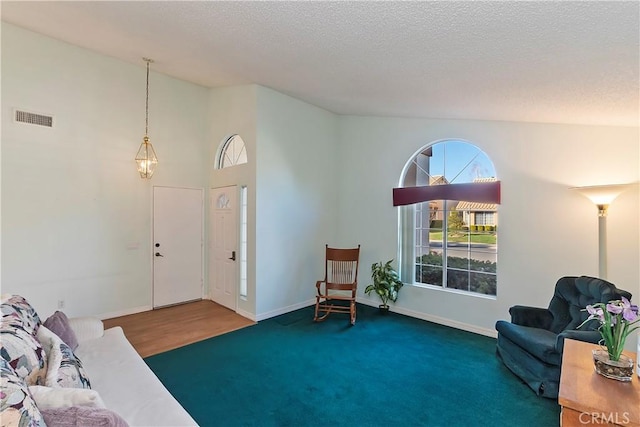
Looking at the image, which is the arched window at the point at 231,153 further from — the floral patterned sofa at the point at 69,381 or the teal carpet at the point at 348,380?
the floral patterned sofa at the point at 69,381

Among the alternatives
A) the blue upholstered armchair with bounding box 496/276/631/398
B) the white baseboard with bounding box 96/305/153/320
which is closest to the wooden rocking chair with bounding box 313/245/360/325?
the blue upholstered armchair with bounding box 496/276/631/398

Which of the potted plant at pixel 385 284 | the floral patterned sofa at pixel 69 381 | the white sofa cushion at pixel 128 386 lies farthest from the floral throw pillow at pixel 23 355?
the potted plant at pixel 385 284

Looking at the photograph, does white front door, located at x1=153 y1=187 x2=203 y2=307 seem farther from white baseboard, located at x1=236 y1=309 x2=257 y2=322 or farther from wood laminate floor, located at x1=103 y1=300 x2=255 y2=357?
white baseboard, located at x1=236 y1=309 x2=257 y2=322

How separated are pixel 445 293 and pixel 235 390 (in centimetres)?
289

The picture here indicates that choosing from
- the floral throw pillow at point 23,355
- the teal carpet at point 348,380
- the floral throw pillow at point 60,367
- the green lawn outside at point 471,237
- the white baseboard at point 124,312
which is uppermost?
the green lawn outside at point 471,237

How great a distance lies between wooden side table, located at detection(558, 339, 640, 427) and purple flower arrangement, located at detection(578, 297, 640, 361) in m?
0.15

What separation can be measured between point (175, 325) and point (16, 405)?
3.32 m

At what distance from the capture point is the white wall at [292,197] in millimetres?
4277

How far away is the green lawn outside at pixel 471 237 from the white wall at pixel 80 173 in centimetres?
409

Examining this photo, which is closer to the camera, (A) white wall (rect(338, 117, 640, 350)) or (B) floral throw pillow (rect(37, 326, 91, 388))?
(B) floral throw pillow (rect(37, 326, 91, 388))

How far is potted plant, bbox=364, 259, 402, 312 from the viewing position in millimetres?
4449

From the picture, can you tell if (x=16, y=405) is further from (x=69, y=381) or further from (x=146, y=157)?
(x=146, y=157)

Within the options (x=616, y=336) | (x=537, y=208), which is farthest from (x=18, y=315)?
(x=537, y=208)

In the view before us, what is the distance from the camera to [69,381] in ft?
4.64
